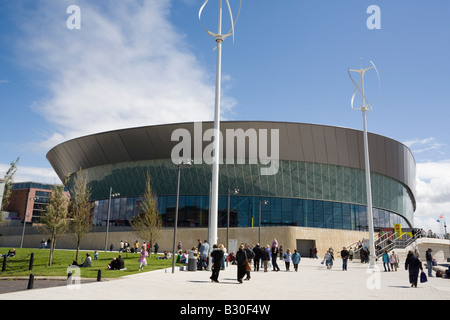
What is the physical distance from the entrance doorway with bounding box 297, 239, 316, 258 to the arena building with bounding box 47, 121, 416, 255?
55cm

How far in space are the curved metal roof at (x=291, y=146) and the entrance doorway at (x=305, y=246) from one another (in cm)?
1076

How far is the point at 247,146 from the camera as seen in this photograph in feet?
151

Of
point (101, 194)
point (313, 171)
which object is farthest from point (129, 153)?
point (313, 171)

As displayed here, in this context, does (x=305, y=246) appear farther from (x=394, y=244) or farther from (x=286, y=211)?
(x=394, y=244)

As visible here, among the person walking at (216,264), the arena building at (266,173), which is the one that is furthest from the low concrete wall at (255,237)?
the person walking at (216,264)

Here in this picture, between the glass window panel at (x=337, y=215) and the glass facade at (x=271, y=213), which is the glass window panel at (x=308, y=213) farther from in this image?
the glass window panel at (x=337, y=215)

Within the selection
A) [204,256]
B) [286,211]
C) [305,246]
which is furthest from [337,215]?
[204,256]

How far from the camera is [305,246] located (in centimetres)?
4269

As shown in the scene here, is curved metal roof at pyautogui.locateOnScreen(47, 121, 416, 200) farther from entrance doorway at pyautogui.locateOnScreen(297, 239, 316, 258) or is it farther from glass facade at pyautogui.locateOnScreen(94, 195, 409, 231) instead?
entrance doorway at pyautogui.locateOnScreen(297, 239, 316, 258)

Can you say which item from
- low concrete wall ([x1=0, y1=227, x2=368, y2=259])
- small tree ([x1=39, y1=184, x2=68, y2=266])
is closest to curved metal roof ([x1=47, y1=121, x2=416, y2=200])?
low concrete wall ([x1=0, y1=227, x2=368, y2=259])

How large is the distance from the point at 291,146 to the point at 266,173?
4.81 m

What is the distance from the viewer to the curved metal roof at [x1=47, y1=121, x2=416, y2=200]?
45.6 m

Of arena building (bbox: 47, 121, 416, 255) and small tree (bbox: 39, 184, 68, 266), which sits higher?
arena building (bbox: 47, 121, 416, 255)
